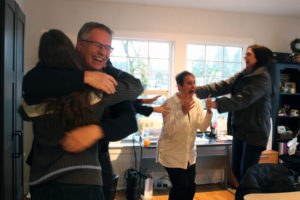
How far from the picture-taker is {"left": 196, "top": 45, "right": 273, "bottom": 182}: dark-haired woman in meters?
2.17

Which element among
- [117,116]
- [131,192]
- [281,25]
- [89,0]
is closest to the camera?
[117,116]

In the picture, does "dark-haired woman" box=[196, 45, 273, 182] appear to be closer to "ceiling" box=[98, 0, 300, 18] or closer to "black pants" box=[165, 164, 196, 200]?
"black pants" box=[165, 164, 196, 200]

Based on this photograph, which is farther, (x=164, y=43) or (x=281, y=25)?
(x=281, y=25)

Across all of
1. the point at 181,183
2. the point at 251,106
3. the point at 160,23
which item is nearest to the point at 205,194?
the point at 181,183

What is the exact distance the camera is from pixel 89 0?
3.43 meters

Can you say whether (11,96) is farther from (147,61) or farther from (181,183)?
(147,61)

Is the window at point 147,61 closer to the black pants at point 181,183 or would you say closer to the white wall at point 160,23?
the white wall at point 160,23

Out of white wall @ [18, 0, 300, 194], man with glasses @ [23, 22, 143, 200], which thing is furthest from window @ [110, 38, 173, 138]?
man with glasses @ [23, 22, 143, 200]

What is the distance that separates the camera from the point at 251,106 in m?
2.26

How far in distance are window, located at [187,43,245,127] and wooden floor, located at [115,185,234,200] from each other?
109cm

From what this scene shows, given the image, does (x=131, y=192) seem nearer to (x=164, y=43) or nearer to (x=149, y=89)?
(x=149, y=89)

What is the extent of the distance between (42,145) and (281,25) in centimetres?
439

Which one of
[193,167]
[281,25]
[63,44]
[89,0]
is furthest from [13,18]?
[281,25]

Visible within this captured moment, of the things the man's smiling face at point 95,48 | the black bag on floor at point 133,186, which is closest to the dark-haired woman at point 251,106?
the black bag on floor at point 133,186
